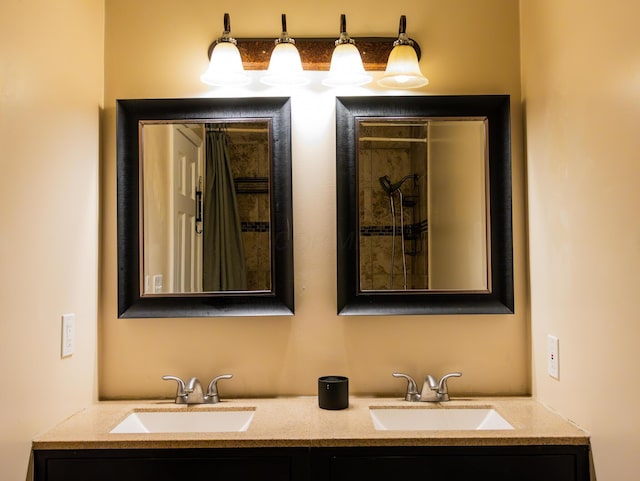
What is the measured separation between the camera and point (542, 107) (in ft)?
6.02

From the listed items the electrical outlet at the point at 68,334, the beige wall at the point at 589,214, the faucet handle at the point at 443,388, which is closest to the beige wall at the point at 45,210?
the electrical outlet at the point at 68,334

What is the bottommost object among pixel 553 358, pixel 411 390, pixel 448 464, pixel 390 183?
pixel 448 464

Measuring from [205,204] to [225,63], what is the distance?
18.7 inches

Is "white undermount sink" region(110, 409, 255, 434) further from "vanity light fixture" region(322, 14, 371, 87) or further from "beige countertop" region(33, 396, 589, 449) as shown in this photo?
"vanity light fixture" region(322, 14, 371, 87)

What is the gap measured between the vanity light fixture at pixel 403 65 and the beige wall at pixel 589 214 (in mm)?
383

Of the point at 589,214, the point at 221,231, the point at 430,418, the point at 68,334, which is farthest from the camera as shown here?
the point at 221,231

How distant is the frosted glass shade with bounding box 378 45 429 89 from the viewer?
1937 mm

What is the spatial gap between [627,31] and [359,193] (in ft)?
3.05

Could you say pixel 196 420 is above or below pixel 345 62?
below

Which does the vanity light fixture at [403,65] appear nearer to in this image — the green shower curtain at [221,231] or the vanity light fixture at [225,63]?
the vanity light fixture at [225,63]

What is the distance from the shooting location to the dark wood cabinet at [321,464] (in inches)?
61.1

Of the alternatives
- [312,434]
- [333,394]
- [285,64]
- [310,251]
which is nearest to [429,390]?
[333,394]

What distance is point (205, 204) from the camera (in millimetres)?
1997

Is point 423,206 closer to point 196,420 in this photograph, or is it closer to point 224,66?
point 224,66
